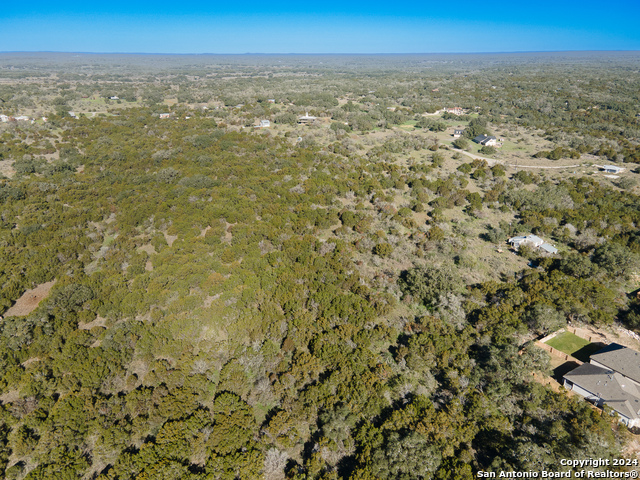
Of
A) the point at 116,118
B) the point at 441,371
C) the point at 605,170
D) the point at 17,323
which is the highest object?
the point at 116,118

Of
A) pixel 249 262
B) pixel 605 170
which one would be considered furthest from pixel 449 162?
pixel 249 262

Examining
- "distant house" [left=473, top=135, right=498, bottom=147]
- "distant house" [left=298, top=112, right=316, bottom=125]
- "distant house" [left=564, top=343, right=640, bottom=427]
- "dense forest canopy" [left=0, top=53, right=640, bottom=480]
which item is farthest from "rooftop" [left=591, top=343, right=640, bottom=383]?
"distant house" [left=298, top=112, right=316, bottom=125]

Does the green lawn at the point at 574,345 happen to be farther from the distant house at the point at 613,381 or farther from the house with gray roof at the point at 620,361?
the distant house at the point at 613,381

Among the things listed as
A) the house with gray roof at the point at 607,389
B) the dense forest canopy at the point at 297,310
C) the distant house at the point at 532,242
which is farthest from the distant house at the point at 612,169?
the house with gray roof at the point at 607,389

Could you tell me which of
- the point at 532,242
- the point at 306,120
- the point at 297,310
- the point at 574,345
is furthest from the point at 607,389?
the point at 306,120

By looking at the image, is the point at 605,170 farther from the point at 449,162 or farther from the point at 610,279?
the point at 610,279

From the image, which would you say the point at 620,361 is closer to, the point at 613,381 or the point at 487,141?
the point at 613,381
